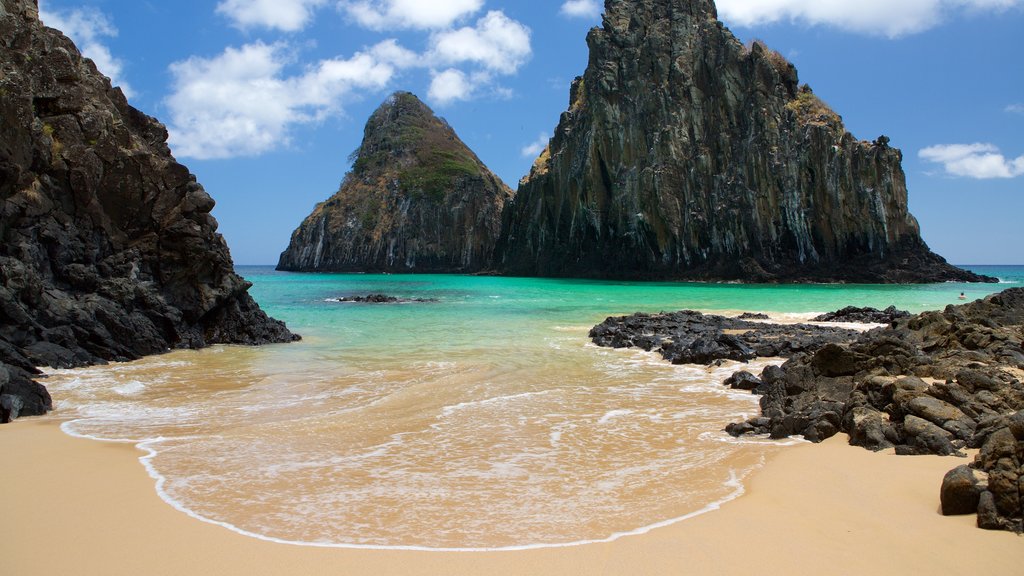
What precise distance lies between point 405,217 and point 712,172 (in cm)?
6222

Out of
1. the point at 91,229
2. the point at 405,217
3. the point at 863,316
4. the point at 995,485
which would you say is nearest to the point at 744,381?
the point at 995,485

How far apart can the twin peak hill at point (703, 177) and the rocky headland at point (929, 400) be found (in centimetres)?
6377

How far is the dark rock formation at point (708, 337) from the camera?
15.1 meters

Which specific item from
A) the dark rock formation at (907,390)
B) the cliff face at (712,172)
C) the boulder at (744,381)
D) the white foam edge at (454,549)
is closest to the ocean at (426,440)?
the white foam edge at (454,549)

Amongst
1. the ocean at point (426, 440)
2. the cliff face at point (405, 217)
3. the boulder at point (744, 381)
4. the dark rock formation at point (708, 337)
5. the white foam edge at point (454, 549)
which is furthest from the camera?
the cliff face at point (405, 217)

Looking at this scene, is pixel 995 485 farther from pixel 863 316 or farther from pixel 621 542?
pixel 863 316

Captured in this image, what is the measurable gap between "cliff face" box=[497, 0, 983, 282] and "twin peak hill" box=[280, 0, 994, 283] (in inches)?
6.3

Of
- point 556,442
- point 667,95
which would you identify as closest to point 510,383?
point 556,442

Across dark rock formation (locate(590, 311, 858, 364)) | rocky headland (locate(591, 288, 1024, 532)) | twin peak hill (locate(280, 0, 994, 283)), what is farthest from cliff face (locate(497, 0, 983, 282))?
rocky headland (locate(591, 288, 1024, 532))

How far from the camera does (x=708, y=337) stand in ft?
53.2

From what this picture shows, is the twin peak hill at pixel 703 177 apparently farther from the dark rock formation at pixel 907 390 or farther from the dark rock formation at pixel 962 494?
the dark rock formation at pixel 962 494

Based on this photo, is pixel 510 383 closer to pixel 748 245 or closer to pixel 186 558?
pixel 186 558

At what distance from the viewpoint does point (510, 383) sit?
39.6 feet

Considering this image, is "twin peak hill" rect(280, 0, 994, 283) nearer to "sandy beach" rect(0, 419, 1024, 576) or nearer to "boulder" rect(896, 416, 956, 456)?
"boulder" rect(896, 416, 956, 456)
